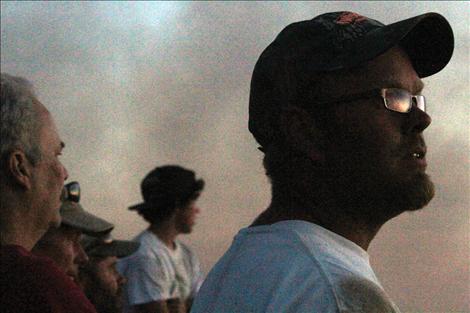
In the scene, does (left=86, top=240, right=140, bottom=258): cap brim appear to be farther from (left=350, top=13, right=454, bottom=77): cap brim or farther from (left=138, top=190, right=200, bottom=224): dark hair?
(left=350, top=13, right=454, bottom=77): cap brim

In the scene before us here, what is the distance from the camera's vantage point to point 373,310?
5.35 ft

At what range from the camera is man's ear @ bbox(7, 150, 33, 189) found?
9.20ft

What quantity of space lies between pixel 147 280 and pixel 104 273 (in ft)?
1.54

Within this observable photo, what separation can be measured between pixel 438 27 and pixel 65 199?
334 centimetres

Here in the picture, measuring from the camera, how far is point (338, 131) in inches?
83.0

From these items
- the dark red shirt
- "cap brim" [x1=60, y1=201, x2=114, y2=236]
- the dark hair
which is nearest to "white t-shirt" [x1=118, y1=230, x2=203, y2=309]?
the dark hair

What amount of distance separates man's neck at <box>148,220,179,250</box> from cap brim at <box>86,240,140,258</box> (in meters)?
0.21

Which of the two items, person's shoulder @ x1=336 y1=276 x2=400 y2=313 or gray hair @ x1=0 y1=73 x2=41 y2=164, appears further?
gray hair @ x1=0 y1=73 x2=41 y2=164

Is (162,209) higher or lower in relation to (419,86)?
lower

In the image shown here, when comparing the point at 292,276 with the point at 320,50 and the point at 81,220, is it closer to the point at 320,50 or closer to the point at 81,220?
the point at 320,50

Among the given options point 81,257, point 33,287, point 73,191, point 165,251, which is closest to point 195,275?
point 165,251

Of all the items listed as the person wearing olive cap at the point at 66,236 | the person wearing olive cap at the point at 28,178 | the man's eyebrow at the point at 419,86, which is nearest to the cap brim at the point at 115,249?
the person wearing olive cap at the point at 66,236

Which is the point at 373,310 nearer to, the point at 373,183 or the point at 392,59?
the point at 373,183

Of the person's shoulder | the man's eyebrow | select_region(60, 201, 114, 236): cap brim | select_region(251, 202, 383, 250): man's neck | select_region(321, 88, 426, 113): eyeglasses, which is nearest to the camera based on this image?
the person's shoulder
